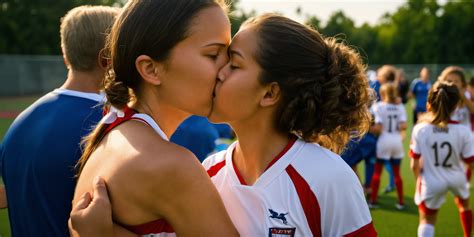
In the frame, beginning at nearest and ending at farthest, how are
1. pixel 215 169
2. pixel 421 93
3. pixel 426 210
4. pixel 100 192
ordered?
pixel 100 192
pixel 215 169
pixel 426 210
pixel 421 93

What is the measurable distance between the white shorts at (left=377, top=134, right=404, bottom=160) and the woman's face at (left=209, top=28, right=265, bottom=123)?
7296 mm

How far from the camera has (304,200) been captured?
2.17 metres

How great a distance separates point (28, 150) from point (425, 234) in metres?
4.79

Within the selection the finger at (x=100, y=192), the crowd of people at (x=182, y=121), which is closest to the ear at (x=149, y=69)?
the crowd of people at (x=182, y=121)

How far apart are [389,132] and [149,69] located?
7.83 m

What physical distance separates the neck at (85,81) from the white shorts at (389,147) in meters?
7.03

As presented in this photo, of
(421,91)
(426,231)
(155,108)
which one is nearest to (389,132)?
(426,231)

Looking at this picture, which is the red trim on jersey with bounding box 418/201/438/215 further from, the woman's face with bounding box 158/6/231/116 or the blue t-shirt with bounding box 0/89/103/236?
the woman's face with bounding box 158/6/231/116

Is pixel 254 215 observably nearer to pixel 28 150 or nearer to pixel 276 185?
pixel 276 185

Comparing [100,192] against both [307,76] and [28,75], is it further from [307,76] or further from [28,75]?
[28,75]

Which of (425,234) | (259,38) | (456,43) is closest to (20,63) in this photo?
(425,234)

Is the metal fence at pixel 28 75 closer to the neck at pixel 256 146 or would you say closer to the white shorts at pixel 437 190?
the white shorts at pixel 437 190

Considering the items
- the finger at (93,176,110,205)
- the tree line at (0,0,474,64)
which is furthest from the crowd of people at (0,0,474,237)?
the tree line at (0,0,474,64)

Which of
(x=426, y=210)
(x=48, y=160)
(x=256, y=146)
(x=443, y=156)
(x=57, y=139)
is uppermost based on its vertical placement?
(x=256, y=146)
